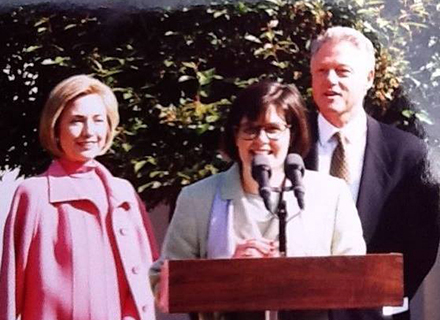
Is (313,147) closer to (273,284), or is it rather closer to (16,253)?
(273,284)

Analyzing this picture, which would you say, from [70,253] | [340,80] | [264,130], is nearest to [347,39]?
[340,80]

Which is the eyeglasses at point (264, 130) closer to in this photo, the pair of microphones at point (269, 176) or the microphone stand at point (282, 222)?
the pair of microphones at point (269, 176)

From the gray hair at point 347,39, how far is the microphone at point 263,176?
48cm

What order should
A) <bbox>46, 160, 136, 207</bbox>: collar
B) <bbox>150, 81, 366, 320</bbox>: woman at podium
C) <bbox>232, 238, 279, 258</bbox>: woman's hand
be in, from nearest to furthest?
<bbox>232, 238, 279, 258</bbox>: woman's hand, <bbox>150, 81, 366, 320</bbox>: woman at podium, <bbox>46, 160, 136, 207</bbox>: collar

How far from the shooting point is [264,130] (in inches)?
107

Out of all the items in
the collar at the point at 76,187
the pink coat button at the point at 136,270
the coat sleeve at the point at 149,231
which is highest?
the collar at the point at 76,187

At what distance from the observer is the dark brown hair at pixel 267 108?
2.75m

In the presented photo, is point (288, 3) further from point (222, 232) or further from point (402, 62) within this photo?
point (222, 232)

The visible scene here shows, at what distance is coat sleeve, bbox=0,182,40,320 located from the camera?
274 cm

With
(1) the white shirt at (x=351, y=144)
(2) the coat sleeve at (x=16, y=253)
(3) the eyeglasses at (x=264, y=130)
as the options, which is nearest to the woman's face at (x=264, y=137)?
(3) the eyeglasses at (x=264, y=130)

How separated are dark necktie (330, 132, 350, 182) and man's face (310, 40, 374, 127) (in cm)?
5

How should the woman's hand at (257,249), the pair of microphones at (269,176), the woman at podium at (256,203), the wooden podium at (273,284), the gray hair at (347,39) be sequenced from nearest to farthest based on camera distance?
1. the wooden podium at (273,284)
2. the pair of microphones at (269,176)
3. the woman's hand at (257,249)
4. the woman at podium at (256,203)
5. the gray hair at (347,39)

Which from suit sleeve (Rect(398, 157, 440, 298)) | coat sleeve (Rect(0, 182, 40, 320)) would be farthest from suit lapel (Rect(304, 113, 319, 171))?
coat sleeve (Rect(0, 182, 40, 320))

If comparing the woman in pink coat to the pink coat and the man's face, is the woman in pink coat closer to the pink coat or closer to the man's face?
the pink coat
